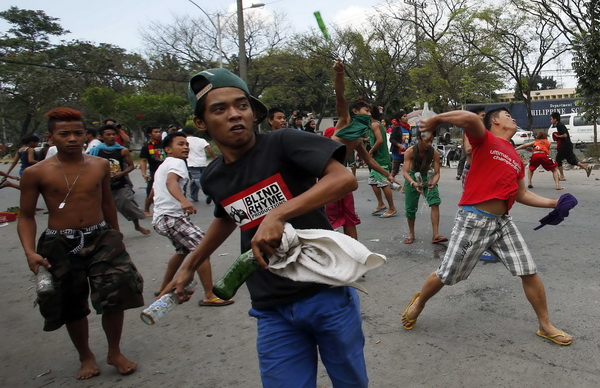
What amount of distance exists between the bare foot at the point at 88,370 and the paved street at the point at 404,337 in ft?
0.23

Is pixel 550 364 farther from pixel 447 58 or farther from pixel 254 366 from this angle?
pixel 447 58

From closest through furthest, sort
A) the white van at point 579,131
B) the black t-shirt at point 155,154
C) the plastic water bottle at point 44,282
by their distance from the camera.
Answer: the plastic water bottle at point 44,282 → the black t-shirt at point 155,154 → the white van at point 579,131

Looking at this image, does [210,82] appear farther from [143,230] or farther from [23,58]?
[23,58]

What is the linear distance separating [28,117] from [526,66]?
36.8 meters

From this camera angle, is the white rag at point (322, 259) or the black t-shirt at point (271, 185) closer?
the white rag at point (322, 259)

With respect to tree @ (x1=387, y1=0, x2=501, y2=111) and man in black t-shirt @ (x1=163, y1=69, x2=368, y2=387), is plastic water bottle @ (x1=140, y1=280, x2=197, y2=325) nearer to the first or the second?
man in black t-shirt @ (x1=163, y1=69, x2=368, y2=387)

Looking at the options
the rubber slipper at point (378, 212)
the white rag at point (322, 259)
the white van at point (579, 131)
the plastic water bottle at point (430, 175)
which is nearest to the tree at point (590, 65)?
the white van at point (579, 131)

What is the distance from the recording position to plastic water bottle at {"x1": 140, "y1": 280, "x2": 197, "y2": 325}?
1854 millimetres

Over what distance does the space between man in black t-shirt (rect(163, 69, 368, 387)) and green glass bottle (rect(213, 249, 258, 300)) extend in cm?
20

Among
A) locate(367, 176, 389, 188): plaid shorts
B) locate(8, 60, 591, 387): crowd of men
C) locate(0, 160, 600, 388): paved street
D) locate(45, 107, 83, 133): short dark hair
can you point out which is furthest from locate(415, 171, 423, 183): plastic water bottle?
locate(45, 107, 83, 133): short dark hair

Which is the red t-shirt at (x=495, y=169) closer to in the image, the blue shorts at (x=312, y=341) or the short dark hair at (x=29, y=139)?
the blue shorts at (x=312, y=341)

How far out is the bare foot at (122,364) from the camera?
3.28 metres

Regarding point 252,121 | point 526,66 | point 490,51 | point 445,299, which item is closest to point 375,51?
point 490,51

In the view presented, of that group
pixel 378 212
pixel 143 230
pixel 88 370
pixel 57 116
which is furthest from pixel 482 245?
pixel 143 230
